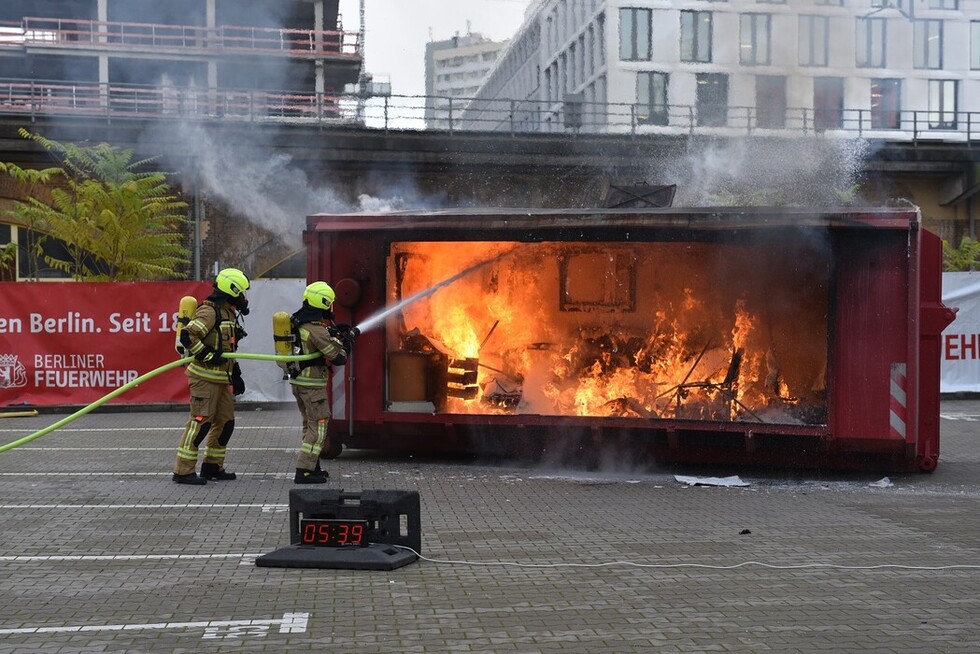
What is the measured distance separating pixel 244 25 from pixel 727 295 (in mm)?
35889

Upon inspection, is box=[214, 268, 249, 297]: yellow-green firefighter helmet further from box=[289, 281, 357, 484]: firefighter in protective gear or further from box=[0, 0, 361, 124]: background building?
box=[0, 0, 361, 124]: background building

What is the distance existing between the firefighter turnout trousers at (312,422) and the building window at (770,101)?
10.4 metres

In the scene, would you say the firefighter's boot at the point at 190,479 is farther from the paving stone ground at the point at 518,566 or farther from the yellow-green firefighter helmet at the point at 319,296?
the yellow-green firefighter helmet at the point at 319,296

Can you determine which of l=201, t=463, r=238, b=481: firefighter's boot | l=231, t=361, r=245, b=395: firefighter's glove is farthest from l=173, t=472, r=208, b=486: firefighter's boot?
l=231, t=361, r=245, b=395: firefighter's glove

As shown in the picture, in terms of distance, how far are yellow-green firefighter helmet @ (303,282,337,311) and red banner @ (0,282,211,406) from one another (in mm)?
7501

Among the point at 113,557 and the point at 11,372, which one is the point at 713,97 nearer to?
the point at 11,372

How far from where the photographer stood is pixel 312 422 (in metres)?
11.1

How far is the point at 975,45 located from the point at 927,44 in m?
5.88

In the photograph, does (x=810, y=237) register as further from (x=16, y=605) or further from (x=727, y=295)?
(x=16, y=605)

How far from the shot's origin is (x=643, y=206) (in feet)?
42.8

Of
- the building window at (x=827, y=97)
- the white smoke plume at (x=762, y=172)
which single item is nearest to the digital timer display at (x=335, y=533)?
the building window at (x=827, y=97)

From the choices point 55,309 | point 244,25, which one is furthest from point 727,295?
point 244,25

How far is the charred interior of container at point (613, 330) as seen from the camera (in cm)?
1204

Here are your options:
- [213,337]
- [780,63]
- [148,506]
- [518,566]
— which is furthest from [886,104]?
[518,566]
